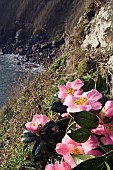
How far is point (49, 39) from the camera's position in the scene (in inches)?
1266

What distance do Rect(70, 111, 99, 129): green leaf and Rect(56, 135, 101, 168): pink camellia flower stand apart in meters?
0.04

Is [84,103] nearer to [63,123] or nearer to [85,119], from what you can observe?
[85,119]

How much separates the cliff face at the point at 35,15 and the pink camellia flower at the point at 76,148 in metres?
33.8

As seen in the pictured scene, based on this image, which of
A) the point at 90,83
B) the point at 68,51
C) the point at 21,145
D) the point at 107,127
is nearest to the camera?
the point at 107,127

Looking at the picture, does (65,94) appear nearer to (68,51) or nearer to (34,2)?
(68,51)

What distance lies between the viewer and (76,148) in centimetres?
99

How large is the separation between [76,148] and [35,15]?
134ft

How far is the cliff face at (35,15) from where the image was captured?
37281 mm

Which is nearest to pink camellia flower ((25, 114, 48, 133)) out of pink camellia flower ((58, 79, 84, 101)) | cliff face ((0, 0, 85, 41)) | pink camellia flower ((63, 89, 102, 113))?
pink camellia flower ((58, 79, 84, 101))

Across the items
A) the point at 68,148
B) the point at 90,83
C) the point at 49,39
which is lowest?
the point at 49,39

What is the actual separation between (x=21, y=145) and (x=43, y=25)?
34847mm

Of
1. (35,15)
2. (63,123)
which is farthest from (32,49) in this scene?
(63,123)

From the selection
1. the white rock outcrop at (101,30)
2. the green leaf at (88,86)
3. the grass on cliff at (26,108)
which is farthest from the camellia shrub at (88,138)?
the white rock outcrop at (101,30)

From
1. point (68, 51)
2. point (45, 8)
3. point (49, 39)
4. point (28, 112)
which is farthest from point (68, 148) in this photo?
point (45, 8)
